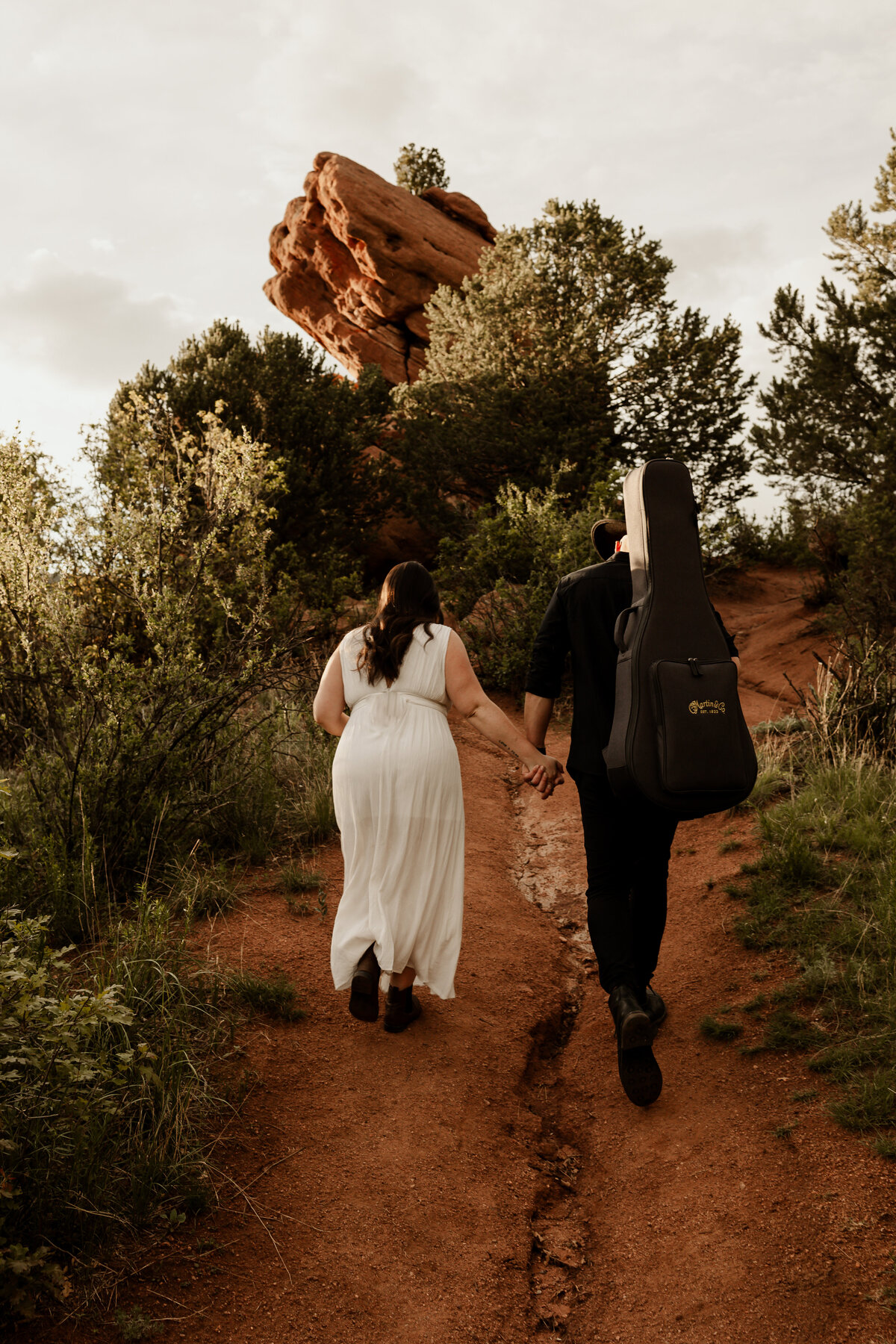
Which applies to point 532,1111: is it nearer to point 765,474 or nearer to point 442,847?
point 442,847

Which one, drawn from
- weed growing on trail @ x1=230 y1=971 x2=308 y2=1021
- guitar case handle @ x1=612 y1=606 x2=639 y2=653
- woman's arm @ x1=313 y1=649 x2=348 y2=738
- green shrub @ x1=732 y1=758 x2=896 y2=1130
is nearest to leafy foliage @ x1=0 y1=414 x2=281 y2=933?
weed growing on trail @ x1=230 y1=971 x2=308 y2=1021

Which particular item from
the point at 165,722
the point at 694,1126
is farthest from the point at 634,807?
the point at 165,722

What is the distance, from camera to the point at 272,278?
95.9 feet

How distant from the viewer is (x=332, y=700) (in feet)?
12.2

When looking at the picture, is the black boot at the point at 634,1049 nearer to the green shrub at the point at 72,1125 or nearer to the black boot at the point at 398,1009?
the black boot at the point at 398,1009

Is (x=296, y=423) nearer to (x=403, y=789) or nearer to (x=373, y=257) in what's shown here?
(x=373, y=257)

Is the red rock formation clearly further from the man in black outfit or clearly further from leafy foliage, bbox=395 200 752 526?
the man in black outfit

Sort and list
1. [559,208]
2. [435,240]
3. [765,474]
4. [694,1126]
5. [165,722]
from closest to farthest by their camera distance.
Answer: [694,1126], [165,722], [765,474], [559,208], [435,240]

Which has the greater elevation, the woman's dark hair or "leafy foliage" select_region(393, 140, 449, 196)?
"leafy foliage" select_region(393, 140, 449, 196)

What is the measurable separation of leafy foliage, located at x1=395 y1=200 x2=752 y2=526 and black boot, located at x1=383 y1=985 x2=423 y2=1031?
49.2ft

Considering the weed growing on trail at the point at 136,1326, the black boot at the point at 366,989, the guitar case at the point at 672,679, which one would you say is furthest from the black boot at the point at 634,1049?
the weed growing on trail at the point at 136,1326

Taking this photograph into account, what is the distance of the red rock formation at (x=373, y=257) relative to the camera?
83.6 feet

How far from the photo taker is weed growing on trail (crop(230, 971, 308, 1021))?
12.6 ft

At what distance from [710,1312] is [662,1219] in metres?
0.40
